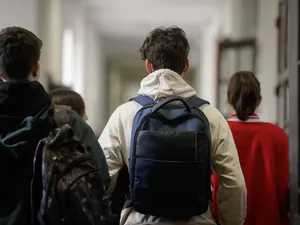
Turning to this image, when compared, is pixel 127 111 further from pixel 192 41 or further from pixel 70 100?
pixel 192 41

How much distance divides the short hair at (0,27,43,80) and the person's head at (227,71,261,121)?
116 centimetres

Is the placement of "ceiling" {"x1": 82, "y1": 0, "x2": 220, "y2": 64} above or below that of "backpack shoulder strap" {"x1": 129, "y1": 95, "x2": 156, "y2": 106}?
above

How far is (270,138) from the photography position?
2643 millimetres

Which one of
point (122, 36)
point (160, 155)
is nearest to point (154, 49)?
point (160, 155)

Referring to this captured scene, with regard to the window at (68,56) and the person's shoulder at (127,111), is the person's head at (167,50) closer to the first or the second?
the person's shoulder at (127,111)

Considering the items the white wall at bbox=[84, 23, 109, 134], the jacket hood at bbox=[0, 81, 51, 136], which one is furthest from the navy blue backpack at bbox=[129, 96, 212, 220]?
the white wall at bbox=[84, 23, 109, 134]

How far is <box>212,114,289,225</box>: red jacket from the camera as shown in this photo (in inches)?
104

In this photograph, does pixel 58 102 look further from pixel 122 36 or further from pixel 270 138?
pixel 122 36

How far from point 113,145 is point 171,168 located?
285 millimetres

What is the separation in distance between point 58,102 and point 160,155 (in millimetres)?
823

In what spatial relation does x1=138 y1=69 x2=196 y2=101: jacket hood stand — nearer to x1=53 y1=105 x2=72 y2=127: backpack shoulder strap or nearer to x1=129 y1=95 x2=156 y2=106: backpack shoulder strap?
x1=129 y1=95 x2=156 y2=106: backpack shoulder strap

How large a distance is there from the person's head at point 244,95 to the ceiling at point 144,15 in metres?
6.13

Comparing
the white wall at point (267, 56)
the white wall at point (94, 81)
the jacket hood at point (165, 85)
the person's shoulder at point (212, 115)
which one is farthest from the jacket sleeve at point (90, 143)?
the white wall at point (94, 81)

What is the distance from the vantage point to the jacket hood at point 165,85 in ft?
7.18
